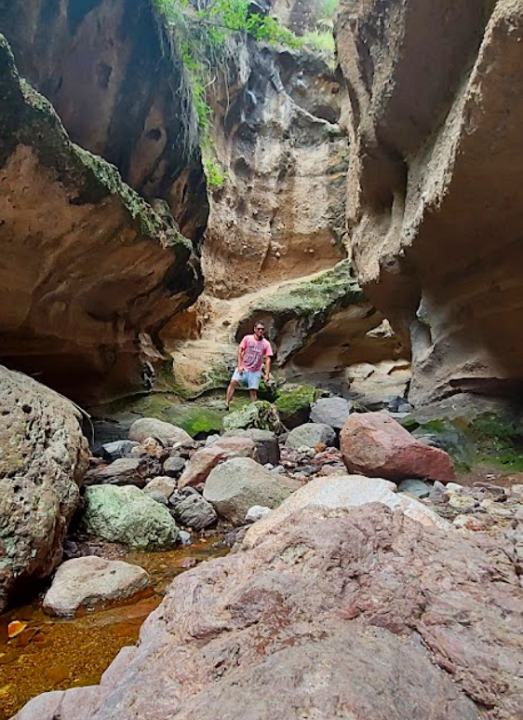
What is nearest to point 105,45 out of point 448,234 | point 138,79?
point 138,79

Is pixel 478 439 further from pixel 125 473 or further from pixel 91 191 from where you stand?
pixel 91 191

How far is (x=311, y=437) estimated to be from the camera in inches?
202

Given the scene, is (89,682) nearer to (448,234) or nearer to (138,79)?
(448,234)

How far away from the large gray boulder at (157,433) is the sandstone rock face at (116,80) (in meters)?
3.40

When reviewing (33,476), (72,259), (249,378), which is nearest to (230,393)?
(249,378)

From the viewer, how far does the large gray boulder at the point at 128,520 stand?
101 inches

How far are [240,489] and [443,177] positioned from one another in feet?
9.82

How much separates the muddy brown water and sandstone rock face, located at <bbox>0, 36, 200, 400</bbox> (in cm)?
323

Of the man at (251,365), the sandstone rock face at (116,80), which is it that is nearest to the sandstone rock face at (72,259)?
the sandstone rock face at (116,80)

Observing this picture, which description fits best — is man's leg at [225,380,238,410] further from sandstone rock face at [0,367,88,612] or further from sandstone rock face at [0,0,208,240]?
sandstone rock face at [0,367,88,612]

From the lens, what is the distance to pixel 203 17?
23.8 feet

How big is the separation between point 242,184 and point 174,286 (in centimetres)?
862

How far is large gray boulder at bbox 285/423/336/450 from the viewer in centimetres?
505

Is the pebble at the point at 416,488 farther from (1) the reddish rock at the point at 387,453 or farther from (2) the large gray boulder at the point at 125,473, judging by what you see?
(2) the large gray boulder at the point at 125,473
